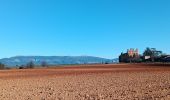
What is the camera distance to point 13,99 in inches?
1078

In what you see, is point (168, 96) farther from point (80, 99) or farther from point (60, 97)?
point (60, 97)

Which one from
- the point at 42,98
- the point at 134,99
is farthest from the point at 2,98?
the point at 134,99

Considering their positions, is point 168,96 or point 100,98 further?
point 100,98

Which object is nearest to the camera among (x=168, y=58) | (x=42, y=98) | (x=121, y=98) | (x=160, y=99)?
(x=160, y=99)

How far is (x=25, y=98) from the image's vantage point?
90.8 ft

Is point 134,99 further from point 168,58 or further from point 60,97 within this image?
point 168,58

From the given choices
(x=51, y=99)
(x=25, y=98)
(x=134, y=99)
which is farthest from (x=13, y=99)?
(x=134, y=99)

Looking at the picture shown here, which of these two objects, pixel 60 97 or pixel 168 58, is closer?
pixel 60 97

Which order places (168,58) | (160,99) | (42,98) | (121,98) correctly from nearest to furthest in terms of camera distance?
(160,99), (121,98), (42,98), (168,58)

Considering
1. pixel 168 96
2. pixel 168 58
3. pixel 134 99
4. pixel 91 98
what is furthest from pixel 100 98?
pixel 168 58

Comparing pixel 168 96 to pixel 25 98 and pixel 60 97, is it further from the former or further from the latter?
pixel 25 98

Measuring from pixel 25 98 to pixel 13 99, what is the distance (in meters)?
0.84

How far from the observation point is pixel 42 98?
27.0 metres

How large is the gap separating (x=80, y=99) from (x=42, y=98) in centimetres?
303
